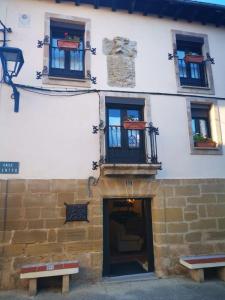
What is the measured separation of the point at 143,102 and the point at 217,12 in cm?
351

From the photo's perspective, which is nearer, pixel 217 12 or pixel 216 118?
pixel 216 118

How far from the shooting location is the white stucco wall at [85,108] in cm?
545

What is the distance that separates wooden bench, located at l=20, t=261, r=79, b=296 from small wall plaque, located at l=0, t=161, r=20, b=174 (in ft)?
6.11

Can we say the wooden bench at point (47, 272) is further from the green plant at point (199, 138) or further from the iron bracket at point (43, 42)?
the iron bracket at point (43, 42)

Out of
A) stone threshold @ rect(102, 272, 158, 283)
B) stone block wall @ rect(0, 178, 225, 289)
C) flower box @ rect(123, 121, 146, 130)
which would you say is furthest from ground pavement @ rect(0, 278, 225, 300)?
flower box @ rect(123, 121, 146, 130)

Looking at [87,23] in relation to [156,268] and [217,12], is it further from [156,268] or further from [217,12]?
[156,268]

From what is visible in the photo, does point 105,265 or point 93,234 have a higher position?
point 93,234

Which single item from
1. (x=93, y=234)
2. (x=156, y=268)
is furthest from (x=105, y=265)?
(x=156, y=268)

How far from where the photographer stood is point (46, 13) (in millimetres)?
6172

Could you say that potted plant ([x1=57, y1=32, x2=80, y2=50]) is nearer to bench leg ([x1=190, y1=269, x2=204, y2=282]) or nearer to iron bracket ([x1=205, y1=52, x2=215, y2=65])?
iron bracket ([x1=205, y1=52, x2=215, y2=65])

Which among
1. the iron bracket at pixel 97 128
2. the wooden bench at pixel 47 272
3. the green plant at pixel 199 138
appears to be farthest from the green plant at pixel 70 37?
the wooden bench at pixel 47 272

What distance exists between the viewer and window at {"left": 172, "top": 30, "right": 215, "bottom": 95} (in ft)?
22.0

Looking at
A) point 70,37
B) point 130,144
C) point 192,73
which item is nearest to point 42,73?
point 70,37

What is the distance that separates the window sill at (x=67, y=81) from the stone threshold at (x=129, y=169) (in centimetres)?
204
